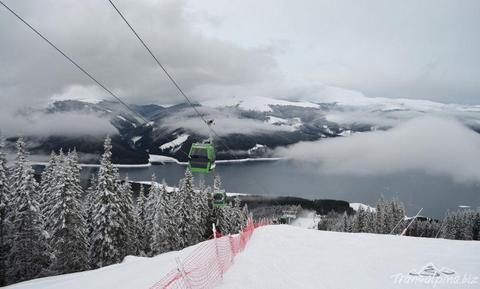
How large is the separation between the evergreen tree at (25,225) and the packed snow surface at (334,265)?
1727cm

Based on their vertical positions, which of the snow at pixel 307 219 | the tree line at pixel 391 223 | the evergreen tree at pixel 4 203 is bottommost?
the snow at pixel 307 219

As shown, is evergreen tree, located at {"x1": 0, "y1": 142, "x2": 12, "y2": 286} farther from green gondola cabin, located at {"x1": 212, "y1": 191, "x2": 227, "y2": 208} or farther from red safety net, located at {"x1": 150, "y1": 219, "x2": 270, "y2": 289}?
red safety net, located at {"x1": 150, "y1": 219, "x2": 270, "y2": 289}

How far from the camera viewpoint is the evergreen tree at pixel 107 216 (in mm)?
32625

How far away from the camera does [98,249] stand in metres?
33.5

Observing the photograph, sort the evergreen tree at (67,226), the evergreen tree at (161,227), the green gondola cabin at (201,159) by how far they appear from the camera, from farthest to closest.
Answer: the evergreen tree at (161,227) < the evergreen tree at (67,226) < the green gondola cabin at (201,159)

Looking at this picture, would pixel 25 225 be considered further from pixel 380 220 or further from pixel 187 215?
pixel 380 220

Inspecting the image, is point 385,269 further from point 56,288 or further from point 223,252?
point 56,288

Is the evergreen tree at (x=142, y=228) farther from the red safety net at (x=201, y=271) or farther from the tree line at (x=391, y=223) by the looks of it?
the tree line at (x=391, y=223)

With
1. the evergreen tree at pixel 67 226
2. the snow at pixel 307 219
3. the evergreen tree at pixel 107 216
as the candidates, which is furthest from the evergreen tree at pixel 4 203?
the snow at pixel 307 219

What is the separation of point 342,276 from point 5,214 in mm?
30376

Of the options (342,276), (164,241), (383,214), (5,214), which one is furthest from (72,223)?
(383,214)

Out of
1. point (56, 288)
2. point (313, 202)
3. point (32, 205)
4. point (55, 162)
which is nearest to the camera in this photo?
point (56, 288)

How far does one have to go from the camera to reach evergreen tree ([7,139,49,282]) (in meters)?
29.4

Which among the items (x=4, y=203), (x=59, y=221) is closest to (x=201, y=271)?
(x=59, y=221)
